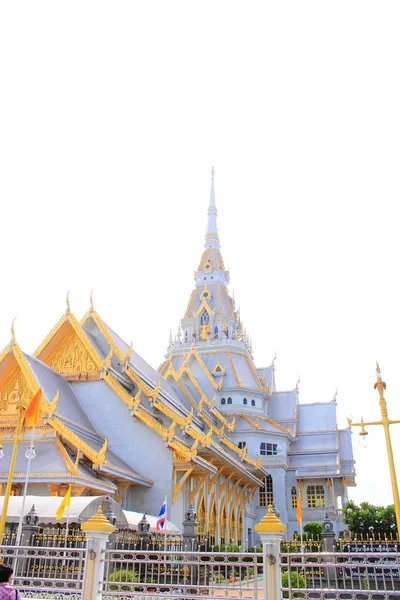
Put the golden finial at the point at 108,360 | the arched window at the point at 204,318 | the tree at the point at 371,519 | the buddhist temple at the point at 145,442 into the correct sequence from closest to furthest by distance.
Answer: the buddhist temple at the point at 145,442 → the golden finial at the point at 108,360 → the tree at the point at 371,519 → the arched window at the point at 204,318

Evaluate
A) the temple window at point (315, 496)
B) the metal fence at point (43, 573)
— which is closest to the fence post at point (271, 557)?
the metal fence at point (43, 573)

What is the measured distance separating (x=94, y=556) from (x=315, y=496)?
1162 inches

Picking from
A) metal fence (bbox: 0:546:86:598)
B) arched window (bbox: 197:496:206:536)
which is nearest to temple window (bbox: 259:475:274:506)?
arched window (bbox: 197:496:206:536)

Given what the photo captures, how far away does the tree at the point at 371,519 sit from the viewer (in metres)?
26.8

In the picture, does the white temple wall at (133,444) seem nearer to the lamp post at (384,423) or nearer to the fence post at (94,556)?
the fence post at (94,556)

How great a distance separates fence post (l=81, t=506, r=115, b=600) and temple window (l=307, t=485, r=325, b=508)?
2898cm

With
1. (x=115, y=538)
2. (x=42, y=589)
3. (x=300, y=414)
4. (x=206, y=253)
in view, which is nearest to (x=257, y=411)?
(x=300, y=414)

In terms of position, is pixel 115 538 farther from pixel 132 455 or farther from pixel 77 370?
pixel 77 370

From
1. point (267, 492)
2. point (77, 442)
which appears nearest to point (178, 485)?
point (77, 442)

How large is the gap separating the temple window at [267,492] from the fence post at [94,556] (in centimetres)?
2717

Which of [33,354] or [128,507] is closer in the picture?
[128,507]

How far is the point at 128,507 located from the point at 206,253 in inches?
1281

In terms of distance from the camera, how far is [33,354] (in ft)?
69.1

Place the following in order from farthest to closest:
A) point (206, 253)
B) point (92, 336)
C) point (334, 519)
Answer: point (206, 253) < point (334, 519) < point (92, 336)
